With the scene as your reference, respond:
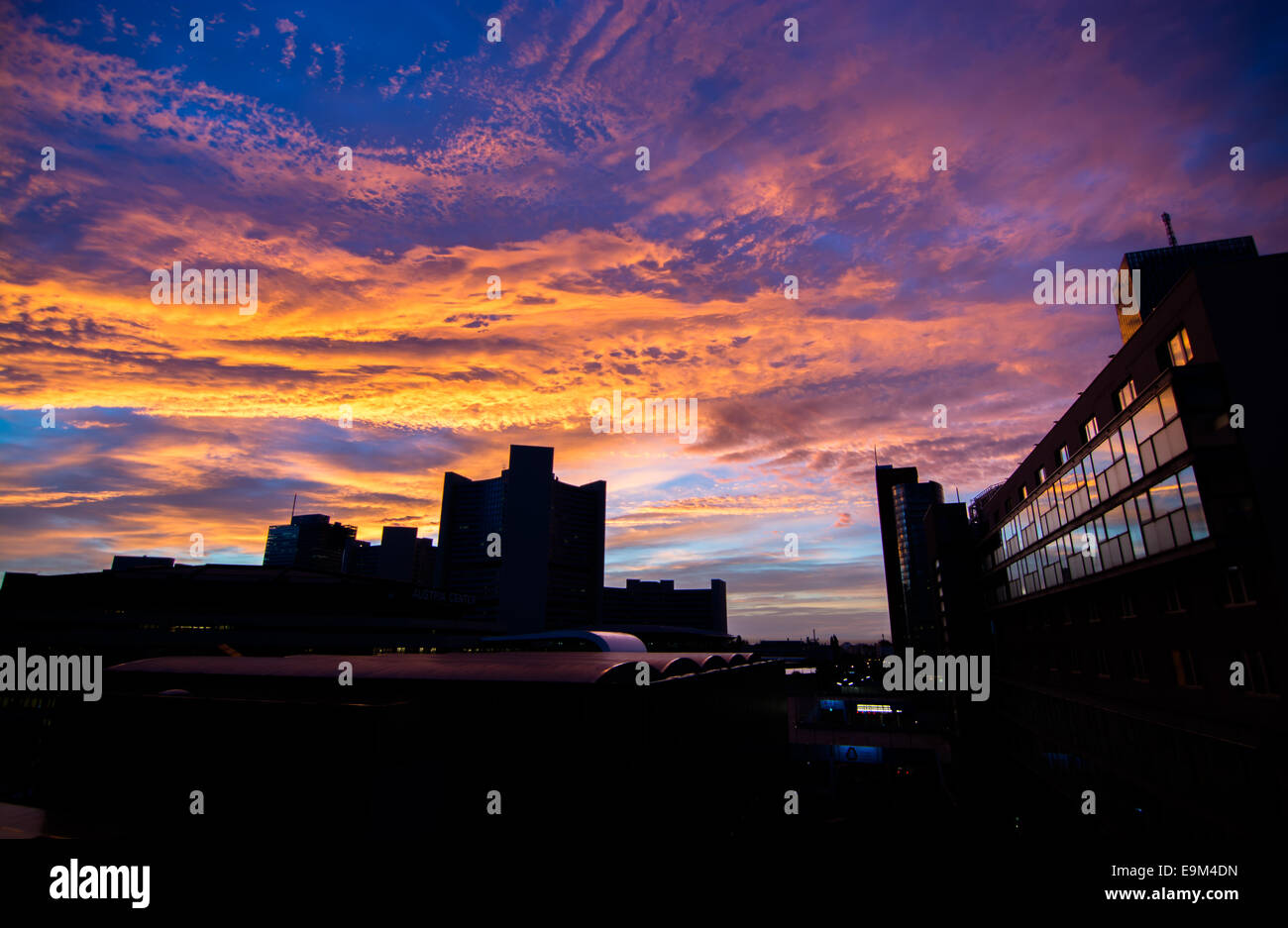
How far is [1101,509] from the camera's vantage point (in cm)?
2403

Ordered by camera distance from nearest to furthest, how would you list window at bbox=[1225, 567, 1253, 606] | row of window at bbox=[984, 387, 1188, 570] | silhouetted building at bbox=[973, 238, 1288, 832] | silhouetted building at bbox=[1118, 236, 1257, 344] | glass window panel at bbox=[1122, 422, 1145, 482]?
silhouetted building at bbox=[973, 238, 1288, 832] → window at bbox=[1225, 567, 1253, 606] → row of window at bbox=[984, 387, 1188, 570] → glass window panel at bbox=[1122, 422, 1145, 482] → silhouetted building at bbox=[1118, 236, 1257, 344]

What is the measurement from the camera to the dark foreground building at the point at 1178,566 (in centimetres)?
1639

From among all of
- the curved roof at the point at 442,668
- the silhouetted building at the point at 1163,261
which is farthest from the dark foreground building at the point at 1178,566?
the silhouetted building at the point at 1163,261

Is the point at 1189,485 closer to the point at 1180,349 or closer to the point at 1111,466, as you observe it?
the point at 1180,349

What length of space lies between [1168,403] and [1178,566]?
20.9ft

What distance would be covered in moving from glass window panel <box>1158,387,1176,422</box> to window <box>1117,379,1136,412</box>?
5.24m

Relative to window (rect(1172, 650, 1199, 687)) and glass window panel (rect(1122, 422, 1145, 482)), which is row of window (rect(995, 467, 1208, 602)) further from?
window (rect(1172, 650, 1199, 687))

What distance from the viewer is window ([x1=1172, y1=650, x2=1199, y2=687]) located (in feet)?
66.3

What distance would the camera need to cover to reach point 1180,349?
64.8 feet

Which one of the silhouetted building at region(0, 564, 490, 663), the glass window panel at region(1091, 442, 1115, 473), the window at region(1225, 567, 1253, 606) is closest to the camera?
the window at region(1225, 567, 1253, 606)

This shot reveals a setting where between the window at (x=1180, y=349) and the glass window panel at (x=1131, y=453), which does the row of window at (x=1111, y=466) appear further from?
→ the window at (x=1180, y=349)

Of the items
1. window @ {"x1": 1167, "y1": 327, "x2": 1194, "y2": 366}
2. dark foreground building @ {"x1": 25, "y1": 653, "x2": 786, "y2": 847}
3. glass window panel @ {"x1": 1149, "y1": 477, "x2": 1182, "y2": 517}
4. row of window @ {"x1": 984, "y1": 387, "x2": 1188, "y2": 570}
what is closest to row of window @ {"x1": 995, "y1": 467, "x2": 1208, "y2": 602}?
glass window panel @ {"x1": 1149, "y1": 477, "x2": 1182, "y2": 517}
